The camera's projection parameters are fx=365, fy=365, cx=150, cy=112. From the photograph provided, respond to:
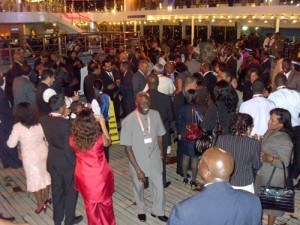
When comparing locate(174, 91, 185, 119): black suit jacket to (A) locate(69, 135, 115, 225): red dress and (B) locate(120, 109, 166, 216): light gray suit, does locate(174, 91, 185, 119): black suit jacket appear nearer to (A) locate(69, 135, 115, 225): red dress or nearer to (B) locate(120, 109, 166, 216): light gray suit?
(B) locate(120, 109, 166, 216): light gray suit

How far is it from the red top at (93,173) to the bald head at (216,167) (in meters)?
1.68

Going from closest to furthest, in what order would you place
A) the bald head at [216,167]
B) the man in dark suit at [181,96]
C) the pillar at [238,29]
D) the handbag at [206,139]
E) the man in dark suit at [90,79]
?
the bald head at [216,167] → the handbag at [206,139] → the man in dark suit at [181,96] → the man in dark suit at [90,79] → the pillar at [238,29]

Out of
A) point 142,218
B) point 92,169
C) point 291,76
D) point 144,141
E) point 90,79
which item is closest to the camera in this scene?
point 92,169

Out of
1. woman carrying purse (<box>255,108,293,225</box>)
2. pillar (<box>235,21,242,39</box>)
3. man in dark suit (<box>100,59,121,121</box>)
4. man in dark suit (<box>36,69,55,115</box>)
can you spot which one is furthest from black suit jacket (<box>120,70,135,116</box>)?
pillar (<box>235,21,242,39</box>)

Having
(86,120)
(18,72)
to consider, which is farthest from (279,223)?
(18,72)

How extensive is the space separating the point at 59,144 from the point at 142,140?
95 centimetres

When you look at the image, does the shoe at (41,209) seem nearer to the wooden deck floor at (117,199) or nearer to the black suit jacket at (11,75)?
the wooden deck floor at (117,199)

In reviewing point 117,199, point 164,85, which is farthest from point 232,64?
point 117,199

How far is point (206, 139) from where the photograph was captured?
496 centimetres

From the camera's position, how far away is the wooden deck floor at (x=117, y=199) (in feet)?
15.7

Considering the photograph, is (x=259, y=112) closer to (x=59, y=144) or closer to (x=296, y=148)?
(x=296, y=148)

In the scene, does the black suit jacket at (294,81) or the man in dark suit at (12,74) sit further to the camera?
the man in dark suit at (12,74)

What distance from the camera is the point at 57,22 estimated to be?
71.0 feet

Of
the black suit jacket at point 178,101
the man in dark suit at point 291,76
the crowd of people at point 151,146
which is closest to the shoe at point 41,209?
the crowd of people at point 151,146
